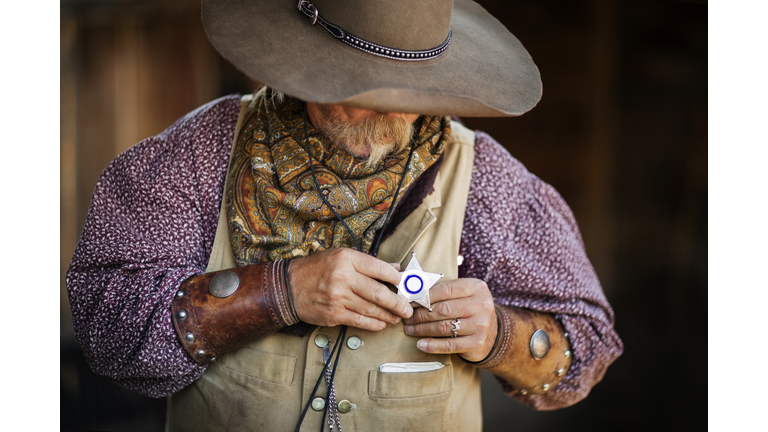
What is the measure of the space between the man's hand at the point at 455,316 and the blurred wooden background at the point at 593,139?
7.61 ft

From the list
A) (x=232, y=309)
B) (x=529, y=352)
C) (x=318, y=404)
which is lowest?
(x=318, y=404)

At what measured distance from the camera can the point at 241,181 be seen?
164 cm

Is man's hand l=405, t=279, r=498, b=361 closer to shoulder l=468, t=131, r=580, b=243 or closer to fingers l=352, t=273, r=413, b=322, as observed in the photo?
fingers l=352, t=273, r=413, b=322

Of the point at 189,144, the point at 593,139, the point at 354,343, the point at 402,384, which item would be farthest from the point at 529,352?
the point at 593,139

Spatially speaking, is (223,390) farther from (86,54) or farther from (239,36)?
(86,54)

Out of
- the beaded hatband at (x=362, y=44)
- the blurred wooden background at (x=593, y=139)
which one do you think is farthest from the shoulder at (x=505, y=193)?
the blurred wooden background at (x=593, y=139)

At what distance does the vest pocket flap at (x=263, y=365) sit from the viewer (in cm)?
156

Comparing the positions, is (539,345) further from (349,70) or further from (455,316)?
(349,70)

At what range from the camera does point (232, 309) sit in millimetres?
1475

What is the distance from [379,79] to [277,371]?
74 cm

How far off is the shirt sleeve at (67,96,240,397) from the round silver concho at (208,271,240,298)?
88 mm

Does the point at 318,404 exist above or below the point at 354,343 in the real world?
below

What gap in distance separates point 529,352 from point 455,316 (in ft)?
0.94

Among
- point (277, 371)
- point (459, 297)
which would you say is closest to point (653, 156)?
point (459, 297)
